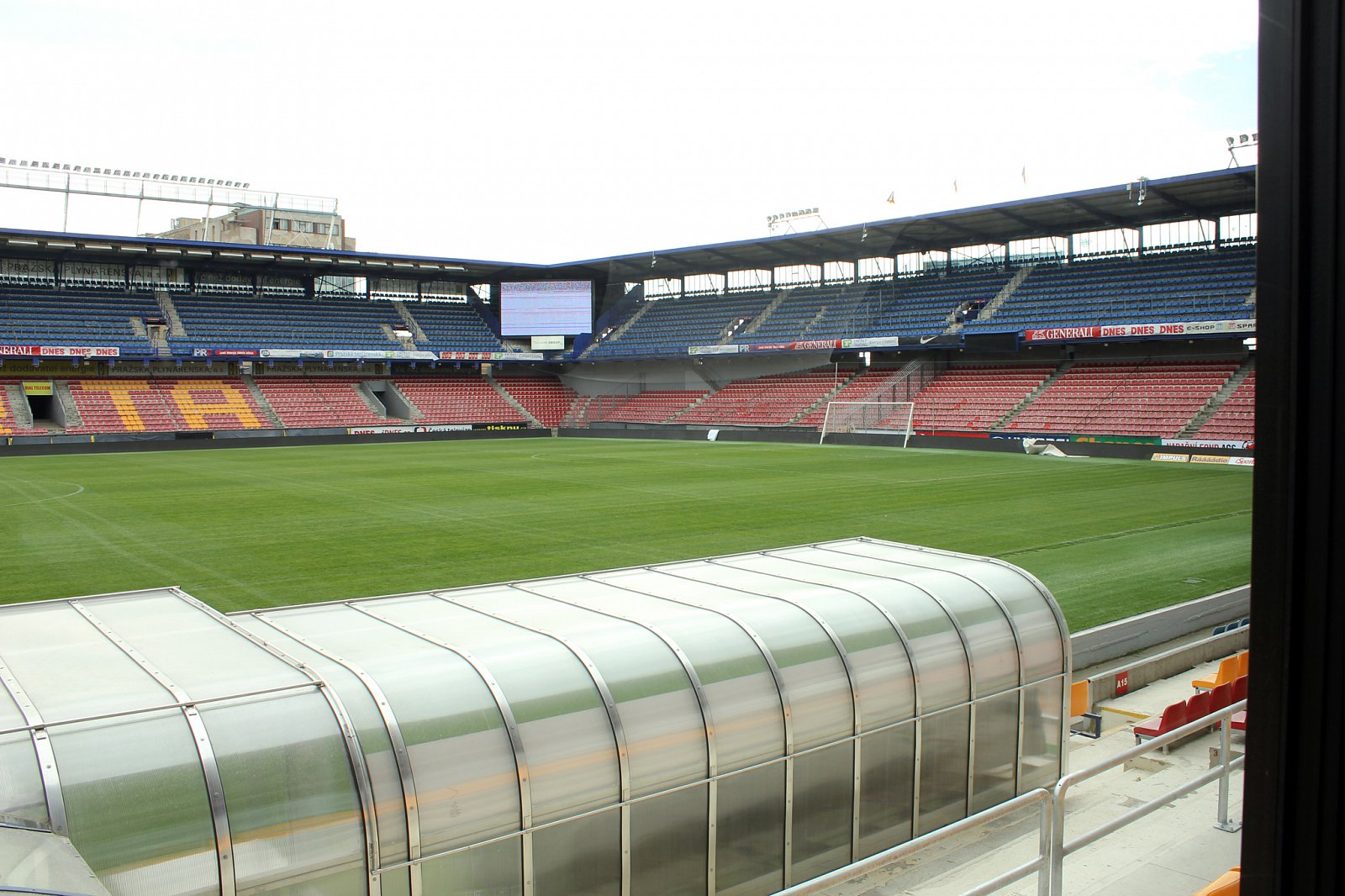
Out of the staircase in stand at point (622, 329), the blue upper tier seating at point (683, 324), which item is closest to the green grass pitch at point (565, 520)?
the blue upper tier seating at point (683, 324)

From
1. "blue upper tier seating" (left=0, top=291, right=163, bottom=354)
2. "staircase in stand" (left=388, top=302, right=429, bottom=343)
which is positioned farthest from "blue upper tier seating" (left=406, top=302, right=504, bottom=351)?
"blue upper tier seating" (left=0, top=291, right=163, bottom=354)

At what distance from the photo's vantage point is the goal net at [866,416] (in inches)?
2203

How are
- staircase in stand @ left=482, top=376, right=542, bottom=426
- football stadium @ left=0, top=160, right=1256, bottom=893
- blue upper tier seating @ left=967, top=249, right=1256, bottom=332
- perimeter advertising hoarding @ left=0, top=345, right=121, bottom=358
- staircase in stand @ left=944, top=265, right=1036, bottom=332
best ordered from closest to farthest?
football stadium @ left=0, top=160, right=1256, bottom=893, blue upper tier seating @ left=967, top=249, right=1256, bottom=332, perimeter advertising hoarding @ left=0, top=345, right=121, bottom=358, staircase in stand @ left=944, top=265, right=1036, bottom=332, staircase in stand @ left=482, top=376, right=542, bottom=426

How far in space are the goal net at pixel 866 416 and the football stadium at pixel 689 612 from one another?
28 cm

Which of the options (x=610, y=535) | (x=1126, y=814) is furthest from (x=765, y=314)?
(x=1126, y=814)

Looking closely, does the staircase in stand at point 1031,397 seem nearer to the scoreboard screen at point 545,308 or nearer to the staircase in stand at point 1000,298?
the staircase in stand at point 1000,298

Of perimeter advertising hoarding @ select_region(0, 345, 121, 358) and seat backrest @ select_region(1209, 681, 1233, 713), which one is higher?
perimeter advertising hoarding @ select_region(0, 345, 121, 358)

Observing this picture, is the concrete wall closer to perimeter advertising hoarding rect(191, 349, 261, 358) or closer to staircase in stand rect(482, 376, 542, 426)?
staircase in stand rect(482, 376, 542, 426)

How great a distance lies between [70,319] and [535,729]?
209 feet

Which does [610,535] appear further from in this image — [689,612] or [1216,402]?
[1216,402]

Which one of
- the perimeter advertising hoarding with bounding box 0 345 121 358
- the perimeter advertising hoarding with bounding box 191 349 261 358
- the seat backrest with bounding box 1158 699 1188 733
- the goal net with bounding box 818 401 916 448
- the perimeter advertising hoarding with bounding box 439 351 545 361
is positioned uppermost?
the perimeter advertising hoarding with bounding box 439 351 545 361

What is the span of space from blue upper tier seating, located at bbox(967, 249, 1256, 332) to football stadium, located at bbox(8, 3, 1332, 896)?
270 mm

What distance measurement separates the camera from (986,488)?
31.3 m

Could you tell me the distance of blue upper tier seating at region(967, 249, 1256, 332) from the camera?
156ft
